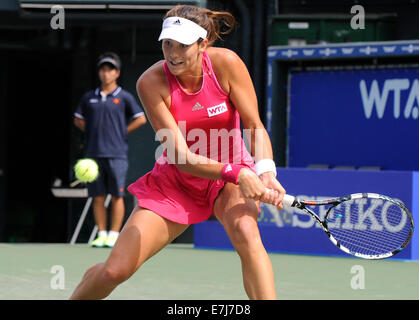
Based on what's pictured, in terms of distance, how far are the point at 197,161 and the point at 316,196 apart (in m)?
4.76

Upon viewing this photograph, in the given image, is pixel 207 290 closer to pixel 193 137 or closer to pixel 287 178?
pixel 193 137

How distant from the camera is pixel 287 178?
9258mm

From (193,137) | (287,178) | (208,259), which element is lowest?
(208,259)

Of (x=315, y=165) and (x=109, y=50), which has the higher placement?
(x=109, y=50)

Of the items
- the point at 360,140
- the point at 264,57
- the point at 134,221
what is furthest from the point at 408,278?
the point at 264,57

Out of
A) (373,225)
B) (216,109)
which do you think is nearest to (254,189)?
(216,109)

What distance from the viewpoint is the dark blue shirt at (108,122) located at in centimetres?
938

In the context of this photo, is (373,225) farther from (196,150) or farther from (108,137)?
(196,150)

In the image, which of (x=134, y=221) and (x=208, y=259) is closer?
(x=134, y=221)

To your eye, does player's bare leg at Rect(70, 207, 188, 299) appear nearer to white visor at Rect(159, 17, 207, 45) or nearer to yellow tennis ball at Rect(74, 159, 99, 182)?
white visor at Rect(159, 17, 207, 45)

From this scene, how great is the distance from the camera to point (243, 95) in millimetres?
4520
